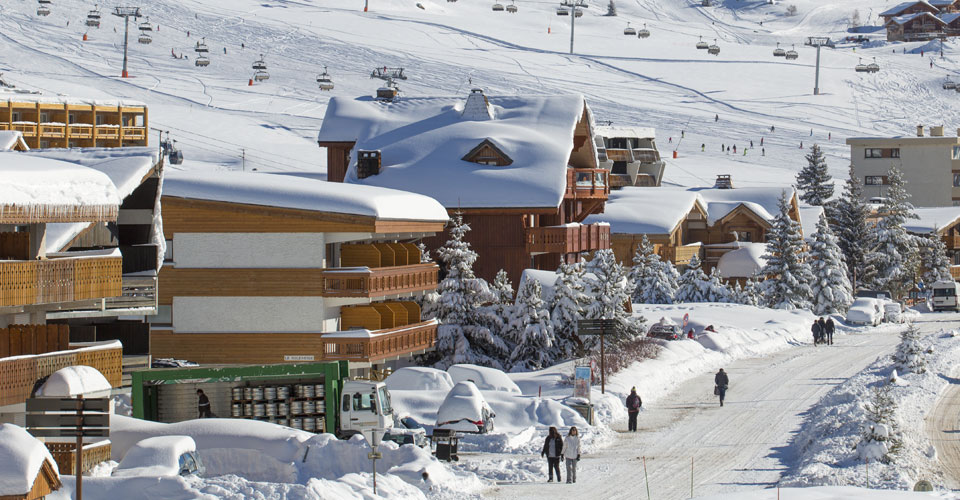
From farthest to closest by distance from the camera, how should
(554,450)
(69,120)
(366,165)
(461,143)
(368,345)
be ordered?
1. (69,120)
2. (461,143)
3. (366,165)
4. (368,345)
5. (554,450)

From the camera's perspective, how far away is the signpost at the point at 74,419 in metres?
18.3

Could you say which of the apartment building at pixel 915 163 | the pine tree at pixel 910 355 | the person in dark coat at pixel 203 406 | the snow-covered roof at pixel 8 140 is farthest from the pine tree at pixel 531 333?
the apartment building at pixel 915 163

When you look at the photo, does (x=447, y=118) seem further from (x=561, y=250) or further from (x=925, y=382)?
(x=925, y=382)

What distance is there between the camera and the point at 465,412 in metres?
34.5

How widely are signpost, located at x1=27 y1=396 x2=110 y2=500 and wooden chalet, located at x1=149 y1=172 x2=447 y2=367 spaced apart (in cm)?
2251

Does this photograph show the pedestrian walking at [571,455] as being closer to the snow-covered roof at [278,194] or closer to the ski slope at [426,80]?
the snow-covered roof at [278,194]

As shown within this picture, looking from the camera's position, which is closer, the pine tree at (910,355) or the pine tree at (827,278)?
the pine tree at (910,355)

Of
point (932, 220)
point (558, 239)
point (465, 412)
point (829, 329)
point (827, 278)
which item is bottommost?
point (829, 329)

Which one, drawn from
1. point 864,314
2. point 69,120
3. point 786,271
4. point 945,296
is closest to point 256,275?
point 864,314

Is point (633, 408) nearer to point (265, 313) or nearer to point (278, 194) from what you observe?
point (265, 313)

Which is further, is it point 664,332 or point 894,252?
point 894,252

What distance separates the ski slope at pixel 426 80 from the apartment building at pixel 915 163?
272 centimetres

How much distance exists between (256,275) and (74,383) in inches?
673

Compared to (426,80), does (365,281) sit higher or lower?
lower
